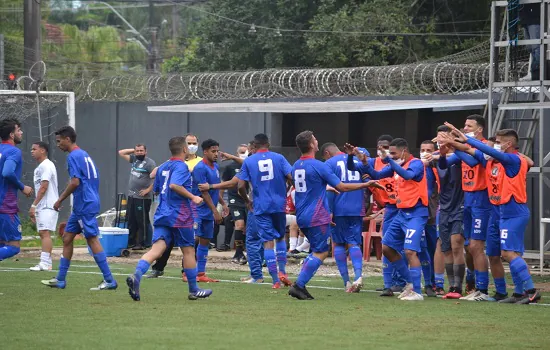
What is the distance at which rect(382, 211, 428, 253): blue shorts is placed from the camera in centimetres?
1334

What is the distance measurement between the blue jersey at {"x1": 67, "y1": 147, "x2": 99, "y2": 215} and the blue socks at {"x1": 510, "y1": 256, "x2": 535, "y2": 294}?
17.4 feet

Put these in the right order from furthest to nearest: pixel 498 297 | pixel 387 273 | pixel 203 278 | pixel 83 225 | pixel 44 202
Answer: pixel 44 202 < pixel 203 278 < pixel 387 273 < pixel 83 225 < pixel 498 297

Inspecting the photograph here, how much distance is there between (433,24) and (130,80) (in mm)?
10904

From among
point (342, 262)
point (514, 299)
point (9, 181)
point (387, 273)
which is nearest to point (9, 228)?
point (9, 181)

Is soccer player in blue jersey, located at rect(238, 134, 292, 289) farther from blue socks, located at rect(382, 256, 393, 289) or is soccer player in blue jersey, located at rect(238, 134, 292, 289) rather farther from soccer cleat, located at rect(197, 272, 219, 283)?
blue socks, located at rect(382, 256, 393, 289)

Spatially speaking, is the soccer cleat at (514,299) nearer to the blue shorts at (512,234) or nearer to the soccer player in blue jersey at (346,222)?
the blue shorts at (512,234)

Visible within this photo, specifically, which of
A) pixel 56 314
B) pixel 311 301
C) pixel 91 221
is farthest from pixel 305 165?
pixel 56 314

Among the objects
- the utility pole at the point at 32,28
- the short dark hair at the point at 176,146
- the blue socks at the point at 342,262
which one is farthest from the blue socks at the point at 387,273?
the utility pole at the point at 32,28

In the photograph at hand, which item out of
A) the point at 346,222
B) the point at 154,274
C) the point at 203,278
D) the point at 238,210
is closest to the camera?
the point at 346,222

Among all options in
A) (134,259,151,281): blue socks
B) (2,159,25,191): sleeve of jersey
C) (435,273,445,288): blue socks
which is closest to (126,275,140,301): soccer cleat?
(134,259,151,281): blue socks

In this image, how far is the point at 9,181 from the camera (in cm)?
1446

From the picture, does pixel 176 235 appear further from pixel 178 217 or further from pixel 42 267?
pixel 42 267

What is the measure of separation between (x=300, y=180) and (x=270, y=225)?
1367mm

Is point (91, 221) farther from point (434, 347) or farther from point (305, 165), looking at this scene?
point (434, 347)
